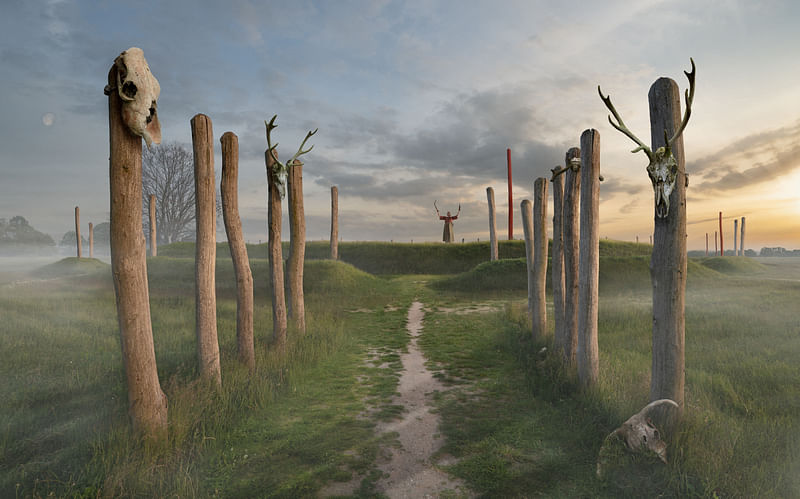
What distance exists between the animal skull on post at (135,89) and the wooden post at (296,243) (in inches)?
254

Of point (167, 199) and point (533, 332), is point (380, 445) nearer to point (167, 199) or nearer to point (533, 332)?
point (533, 332)

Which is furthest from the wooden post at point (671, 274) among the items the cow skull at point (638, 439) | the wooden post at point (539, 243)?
the wooden post at point (539, 243)

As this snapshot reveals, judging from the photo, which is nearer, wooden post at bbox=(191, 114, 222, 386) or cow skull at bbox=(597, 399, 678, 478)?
cow skull at bbox=(597, 399, 678, 478)

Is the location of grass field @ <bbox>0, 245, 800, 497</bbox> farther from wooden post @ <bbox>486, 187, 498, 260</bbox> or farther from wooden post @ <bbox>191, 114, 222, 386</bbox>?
wooden post @ <bbox>486, 187, 498, 260</bbox>

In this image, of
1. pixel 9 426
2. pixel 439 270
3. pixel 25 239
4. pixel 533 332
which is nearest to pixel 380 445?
pixel 9 426

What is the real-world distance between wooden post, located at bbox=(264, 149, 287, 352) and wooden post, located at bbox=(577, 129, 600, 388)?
6442mm

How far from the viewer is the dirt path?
4.42m

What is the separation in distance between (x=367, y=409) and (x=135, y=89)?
538 cm

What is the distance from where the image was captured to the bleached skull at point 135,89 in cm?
478

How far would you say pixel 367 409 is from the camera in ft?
21.9

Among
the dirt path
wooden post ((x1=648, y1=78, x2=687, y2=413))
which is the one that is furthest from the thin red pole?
wooden post ((x1=648, y1=78, x2=687, y2=413))

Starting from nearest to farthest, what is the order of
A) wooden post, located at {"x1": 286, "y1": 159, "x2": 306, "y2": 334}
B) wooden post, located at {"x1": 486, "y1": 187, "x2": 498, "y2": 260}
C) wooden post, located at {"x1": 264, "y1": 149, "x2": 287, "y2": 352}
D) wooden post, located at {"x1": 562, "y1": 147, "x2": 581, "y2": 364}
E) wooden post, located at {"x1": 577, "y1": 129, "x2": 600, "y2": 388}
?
wooden post, located at {"x1": 577, "y1": 129, "x2": 600, "y2": 388}
wooden post, located at {"x1": 562, "y1": 147, "x2": 581, "y2": 364}
wooden post, located at {"x1": 264, "y1": 149, "x2": 287, "y2": 352}
wooden post, located at {"x1": 286, "y1": 159, "x2": 306, "y2": 334}
wooden post, located at {"x1": 486, "y1": 187, "x2": 498, "y2": 260}

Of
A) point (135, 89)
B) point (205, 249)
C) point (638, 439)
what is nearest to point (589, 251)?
point (638, 439)

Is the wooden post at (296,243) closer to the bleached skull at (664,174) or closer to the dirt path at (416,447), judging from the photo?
the dirt path at (416,447)
